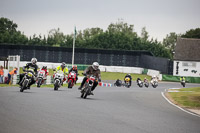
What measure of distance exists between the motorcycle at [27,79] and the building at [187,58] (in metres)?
59.2

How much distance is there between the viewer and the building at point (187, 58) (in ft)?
260

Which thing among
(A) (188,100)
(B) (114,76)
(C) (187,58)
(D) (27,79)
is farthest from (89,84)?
(C) (187,58)

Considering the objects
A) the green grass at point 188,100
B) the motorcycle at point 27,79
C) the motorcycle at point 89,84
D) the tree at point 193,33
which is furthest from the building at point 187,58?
the motorcycle at point 89,84

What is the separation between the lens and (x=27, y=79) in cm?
1994

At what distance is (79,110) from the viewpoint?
1262 cm

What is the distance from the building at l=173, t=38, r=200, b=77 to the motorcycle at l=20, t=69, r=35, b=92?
5917cm

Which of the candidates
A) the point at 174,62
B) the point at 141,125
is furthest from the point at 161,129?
the point at 174,62

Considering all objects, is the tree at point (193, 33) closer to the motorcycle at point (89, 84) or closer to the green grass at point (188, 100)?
the green grass at point (188, 100)

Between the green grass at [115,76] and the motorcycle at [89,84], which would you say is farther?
the green grass at [115,76]

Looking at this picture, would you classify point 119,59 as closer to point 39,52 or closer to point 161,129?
point 39,52

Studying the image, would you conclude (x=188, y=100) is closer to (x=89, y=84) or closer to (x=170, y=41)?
(x=89, y=84)

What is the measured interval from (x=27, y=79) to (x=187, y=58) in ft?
210

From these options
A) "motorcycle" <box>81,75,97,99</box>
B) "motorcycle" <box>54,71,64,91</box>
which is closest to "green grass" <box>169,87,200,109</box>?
"motorcycle" <box>81,75,97,99</box>

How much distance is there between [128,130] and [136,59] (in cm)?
6314
